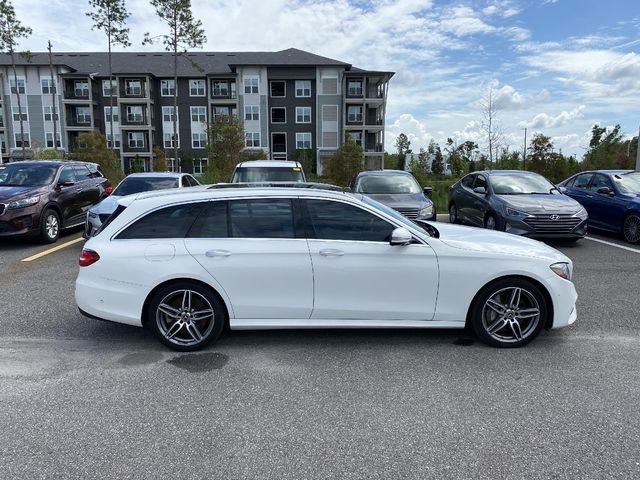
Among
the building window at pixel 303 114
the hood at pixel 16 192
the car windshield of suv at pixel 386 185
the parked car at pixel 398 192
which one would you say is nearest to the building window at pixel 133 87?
the building window at pixel 303 114

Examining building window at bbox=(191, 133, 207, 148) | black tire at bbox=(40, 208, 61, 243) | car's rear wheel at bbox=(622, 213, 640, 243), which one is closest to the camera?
black tire at bbox=(40, 208, 61, 243)

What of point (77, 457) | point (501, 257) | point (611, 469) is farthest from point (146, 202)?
point (611, 469)

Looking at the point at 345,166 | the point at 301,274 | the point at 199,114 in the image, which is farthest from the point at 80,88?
the point at 301,274

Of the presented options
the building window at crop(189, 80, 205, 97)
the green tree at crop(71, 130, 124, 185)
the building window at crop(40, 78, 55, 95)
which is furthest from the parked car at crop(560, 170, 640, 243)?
the building window at crop(40, 78, 55, 95)

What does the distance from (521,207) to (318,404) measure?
7.48 m

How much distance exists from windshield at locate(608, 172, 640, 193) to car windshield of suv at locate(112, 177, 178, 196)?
33.7 ft

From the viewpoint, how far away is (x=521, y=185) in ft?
35.4

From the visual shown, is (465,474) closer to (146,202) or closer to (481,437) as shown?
(481,437)

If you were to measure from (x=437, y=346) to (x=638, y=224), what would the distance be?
26.6 ft

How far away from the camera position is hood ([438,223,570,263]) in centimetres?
454

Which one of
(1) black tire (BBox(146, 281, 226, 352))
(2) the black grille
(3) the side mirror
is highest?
(3) the side mirror

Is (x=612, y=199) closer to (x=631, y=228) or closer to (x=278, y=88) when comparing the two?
(x=631, y=228)

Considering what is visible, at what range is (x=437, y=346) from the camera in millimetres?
4617

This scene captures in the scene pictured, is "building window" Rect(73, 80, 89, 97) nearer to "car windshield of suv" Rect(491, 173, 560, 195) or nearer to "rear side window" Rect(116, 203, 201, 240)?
"car windshield of suv" Rect(491, 173, 560, 195)
